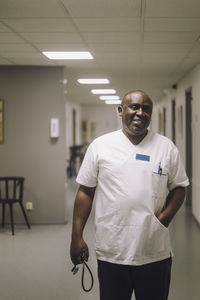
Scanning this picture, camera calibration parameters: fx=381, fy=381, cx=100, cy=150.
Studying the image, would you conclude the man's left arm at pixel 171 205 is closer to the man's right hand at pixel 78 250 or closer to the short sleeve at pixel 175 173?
the short sleeve at pixel 175 173

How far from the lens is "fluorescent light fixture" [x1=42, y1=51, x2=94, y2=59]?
15.1ft

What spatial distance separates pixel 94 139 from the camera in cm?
470

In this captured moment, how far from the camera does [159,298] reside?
174 cm

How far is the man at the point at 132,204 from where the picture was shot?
65.8 inches

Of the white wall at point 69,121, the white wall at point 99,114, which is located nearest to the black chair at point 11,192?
the white wall at point 69,121

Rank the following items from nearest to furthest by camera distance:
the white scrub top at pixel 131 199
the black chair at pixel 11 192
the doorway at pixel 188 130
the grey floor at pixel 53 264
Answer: the white scrub top at pixel 131 199 < the grey floor at pixel 53 264 < the black chair at pixel 11 192 < the doorway at pixel 188 130

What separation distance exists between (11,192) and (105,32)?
297cm

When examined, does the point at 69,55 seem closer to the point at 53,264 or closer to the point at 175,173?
the point at 53,264

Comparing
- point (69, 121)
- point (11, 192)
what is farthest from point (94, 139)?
point (69, 121)

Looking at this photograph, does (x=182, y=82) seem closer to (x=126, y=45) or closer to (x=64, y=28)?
(x=126, y=45)

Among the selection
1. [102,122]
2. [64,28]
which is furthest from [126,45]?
[102,122]

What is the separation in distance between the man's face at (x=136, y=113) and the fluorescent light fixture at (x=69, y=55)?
3003 mm

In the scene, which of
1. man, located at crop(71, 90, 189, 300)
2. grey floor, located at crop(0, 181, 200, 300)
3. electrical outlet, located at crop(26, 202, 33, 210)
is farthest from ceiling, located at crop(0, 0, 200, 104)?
grey floor, located at crop(0, 181, 200, 300)

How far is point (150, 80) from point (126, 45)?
3.31 metres
